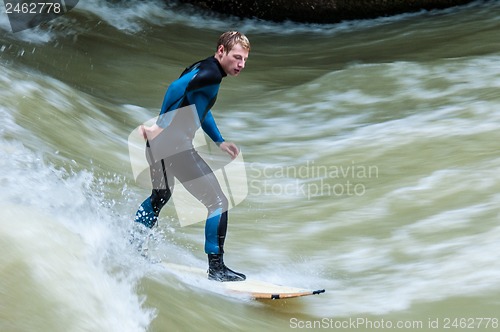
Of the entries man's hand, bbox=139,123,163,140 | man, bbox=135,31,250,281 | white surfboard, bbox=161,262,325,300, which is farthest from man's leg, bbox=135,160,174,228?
white surfboard, bbox=161,262,325,300

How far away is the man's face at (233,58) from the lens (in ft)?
13.6

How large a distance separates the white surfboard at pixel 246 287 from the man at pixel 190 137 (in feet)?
0.15

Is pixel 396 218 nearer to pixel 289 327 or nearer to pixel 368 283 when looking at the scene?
pixel 368 283

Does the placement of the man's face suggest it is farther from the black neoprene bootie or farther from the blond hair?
the black neoprene bootie

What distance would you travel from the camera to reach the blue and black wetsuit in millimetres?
4227

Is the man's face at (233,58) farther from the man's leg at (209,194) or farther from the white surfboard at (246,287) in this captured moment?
the white surfboard at (246,287)

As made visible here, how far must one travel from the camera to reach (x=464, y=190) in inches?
252

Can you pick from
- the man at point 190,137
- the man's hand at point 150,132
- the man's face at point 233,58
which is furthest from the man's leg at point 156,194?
the man's face at point 233,58

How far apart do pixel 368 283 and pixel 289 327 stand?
86 centimetres

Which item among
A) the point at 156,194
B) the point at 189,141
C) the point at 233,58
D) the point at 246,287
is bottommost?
the point at 246,287

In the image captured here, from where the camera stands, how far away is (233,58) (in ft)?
13.6

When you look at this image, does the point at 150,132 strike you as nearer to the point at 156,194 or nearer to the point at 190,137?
the point at 190,137

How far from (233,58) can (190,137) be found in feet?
1.49

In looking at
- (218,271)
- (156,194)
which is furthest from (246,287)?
(156,194)
